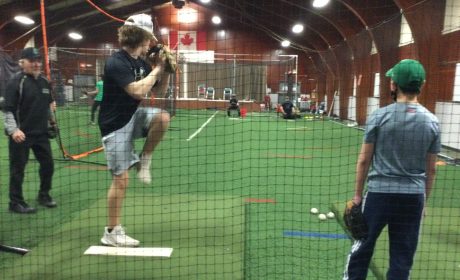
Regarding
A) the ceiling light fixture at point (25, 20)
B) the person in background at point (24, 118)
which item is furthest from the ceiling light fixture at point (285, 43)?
the person in background at point (24, 118)

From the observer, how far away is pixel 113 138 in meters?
2.92

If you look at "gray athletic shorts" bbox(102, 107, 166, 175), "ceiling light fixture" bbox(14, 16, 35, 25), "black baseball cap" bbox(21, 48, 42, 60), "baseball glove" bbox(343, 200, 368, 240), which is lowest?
"baseball glove" bbox(343, 200, 368, 240)

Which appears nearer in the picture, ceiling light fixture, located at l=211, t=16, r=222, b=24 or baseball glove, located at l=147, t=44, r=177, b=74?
baseball glove, located at l=147, t=44, r=177, b=74

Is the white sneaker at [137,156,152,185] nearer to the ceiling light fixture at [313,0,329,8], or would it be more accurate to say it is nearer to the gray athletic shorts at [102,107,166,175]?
the gray athletic shorts at [102,107,166,175]

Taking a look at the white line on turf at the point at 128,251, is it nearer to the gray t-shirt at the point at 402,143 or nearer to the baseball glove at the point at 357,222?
the baseball glove at the point at 357,222

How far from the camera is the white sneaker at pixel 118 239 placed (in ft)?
10.2

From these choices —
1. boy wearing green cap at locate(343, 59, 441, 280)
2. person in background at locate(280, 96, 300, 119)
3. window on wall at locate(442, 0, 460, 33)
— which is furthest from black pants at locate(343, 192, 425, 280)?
person in background at locate(280, 96, 300, 119)

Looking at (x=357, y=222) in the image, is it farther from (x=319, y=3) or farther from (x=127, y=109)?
(x=319, y=3)

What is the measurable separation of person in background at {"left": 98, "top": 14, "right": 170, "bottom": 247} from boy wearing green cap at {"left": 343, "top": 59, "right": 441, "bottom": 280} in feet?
4.88

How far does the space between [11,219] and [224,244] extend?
7.09ft

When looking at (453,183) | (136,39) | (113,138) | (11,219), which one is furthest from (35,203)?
(453,183)

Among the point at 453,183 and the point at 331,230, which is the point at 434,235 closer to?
the point at 331,230

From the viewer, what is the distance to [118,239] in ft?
10.2

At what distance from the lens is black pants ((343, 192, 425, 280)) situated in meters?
2.17
